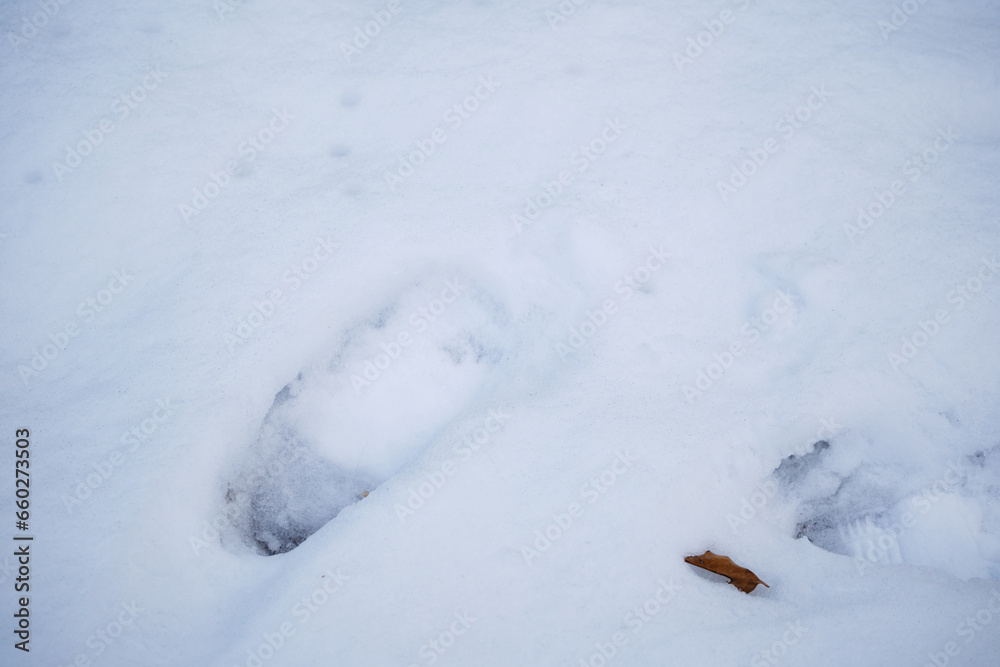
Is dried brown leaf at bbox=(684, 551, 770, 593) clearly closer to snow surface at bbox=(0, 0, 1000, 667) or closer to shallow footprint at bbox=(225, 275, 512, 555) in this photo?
snow surface at bbox=(0, 0, 1000, 667)

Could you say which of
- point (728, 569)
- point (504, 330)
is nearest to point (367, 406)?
point (504, 330)

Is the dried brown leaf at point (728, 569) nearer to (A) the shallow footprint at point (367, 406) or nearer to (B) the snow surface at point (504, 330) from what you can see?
(B) the snow surface at point (504, 330)

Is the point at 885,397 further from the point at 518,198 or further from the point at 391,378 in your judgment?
the point at 391,378

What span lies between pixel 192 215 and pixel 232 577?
245 centimetres

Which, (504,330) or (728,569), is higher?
(504,330)

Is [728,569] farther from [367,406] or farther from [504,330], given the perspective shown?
[367,406]

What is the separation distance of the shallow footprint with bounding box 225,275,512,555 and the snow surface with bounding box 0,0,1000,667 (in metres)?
0.02

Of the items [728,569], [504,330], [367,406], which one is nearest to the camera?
[728,569]

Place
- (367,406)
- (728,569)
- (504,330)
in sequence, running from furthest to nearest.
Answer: (504,330), (367,406), (728,569)

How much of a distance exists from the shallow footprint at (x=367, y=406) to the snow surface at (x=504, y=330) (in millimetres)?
21

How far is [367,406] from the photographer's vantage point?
3.96 m

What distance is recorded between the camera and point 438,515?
11.1ft

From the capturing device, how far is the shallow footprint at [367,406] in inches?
146

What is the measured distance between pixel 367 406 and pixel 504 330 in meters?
1.00
